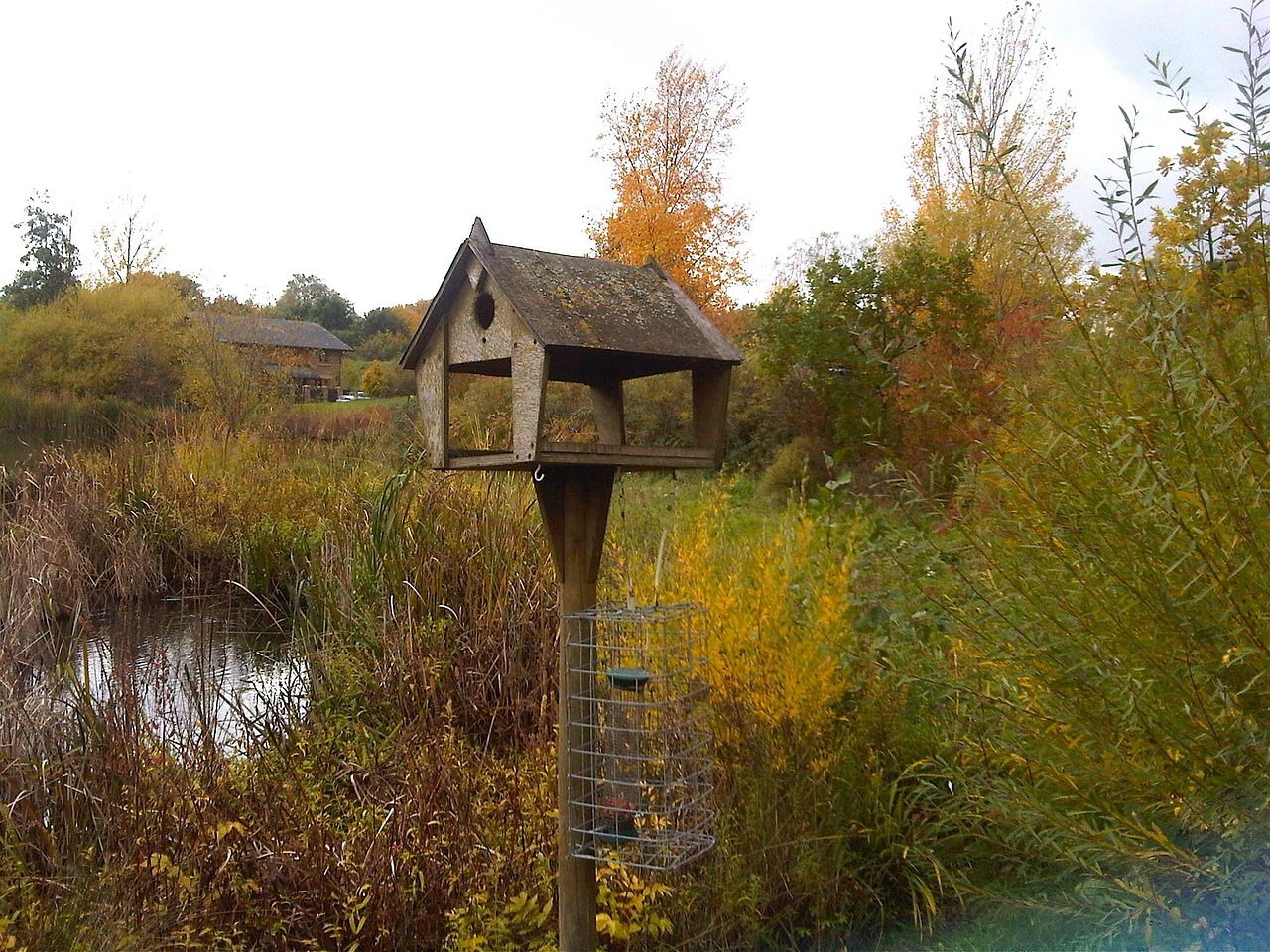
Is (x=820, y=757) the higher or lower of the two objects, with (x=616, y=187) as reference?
lower

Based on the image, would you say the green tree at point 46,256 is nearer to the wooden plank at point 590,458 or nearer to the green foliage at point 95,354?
the green foliage at point 95,354

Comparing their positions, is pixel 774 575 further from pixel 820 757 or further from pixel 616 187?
pixel 616 187

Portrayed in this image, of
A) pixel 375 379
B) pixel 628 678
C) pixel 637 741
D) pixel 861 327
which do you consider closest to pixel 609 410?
pixel 628 678

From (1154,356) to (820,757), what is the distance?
1.98 m

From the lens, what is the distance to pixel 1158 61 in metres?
1.91

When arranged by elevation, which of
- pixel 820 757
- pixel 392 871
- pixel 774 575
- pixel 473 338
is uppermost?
pixel 473 338

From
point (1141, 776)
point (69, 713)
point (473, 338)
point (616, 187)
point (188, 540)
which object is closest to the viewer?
point (1141, 776)

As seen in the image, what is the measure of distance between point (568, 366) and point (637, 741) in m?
1.19

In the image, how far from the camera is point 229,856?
3.42 meters

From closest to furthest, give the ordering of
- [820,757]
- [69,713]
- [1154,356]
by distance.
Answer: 1. [1154,356]
2. [820,757]
3. [69,713]

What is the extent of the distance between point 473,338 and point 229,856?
80.3 inches

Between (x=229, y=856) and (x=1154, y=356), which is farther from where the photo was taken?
(x=229, y=856)

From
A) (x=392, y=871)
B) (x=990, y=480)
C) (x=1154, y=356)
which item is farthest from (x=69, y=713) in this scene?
(x=1154, y=356)

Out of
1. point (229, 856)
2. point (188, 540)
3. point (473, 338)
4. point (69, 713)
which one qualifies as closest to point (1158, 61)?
point (473, 338)
